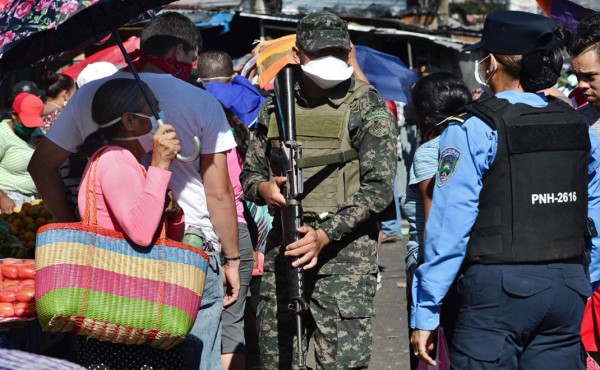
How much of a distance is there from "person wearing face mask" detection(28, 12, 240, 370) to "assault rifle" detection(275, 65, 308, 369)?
0.26m

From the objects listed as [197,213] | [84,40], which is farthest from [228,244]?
[84,40]

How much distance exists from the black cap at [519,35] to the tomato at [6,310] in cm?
251

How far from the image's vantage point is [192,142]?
4.39m

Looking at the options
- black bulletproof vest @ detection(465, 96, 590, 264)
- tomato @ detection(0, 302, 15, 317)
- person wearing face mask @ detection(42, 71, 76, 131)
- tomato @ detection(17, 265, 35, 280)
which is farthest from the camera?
person wearing face mask @ detection(42, 71, 76, 131)

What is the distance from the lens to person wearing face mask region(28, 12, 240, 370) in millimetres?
4328

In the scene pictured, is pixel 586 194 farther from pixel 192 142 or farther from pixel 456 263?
pixel 192 142

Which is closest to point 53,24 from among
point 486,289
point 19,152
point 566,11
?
point 486,289

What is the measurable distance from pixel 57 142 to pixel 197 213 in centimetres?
69

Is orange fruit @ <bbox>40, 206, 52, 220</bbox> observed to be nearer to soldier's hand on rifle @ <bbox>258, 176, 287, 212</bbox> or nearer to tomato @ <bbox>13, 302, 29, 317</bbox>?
tomato @ <bbox>13, 302, 29, 317</bbox>

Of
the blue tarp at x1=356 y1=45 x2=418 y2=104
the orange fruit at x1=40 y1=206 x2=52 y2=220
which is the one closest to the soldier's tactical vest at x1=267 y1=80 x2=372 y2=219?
the orange fruit at x1=40 y1=206 x2=52 y2=220

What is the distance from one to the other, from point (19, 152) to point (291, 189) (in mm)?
4714

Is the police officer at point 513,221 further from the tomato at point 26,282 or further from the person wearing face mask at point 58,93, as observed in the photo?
the person wearing face mask at point 58,93

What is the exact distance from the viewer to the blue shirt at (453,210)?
11.8 feet

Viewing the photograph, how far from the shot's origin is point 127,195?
389 cm
